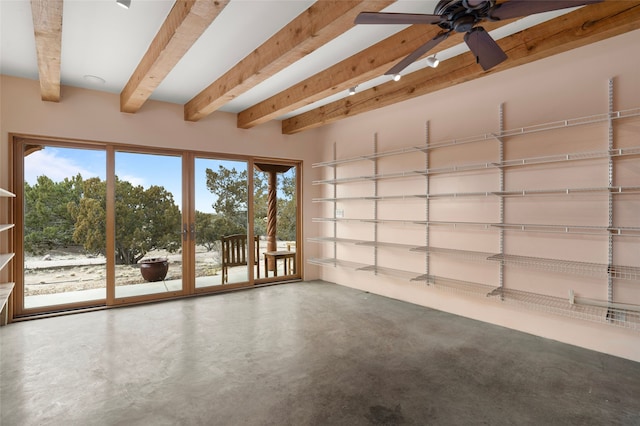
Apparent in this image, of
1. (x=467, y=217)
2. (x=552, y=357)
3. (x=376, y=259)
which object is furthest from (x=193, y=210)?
(x=552, y=357)

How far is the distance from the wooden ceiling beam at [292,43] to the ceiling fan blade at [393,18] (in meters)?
0.38

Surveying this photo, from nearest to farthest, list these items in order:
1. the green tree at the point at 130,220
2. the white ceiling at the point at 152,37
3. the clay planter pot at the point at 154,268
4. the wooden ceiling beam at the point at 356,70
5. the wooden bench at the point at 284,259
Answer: the white ceiling at the point at 152,37 → the wooden ceiling beam at the point at 356,70 → the green tree at the point at 130,220 → the clay planter pot at the point at 154,268 → the wooden bench at the point at 284,259

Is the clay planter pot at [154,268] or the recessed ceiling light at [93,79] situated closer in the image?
the recessed ceiling light at [93,79]

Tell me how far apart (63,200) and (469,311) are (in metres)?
5.23

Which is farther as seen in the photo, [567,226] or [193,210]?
[193,210]

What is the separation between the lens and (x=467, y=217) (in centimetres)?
402

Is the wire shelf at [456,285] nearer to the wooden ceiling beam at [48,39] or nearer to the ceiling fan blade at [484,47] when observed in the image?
the ceiling fan blade at [484,47]

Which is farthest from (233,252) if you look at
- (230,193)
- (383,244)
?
(383,244)

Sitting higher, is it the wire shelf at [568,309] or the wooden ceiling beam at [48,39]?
the wooden ceiling beam at [48,39]

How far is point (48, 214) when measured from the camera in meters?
4.17

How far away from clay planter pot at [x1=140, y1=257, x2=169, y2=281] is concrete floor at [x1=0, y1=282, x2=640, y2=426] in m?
0.78

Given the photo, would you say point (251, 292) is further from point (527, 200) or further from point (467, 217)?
point (527, 200)

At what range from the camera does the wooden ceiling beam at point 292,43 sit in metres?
2.25

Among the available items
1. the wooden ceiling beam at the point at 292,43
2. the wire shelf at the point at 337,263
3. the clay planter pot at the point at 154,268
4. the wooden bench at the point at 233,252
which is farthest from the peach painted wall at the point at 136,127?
the clay planter pot at the point at 154,268
